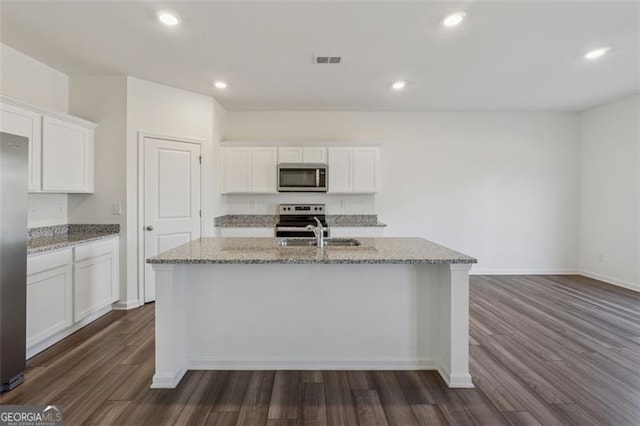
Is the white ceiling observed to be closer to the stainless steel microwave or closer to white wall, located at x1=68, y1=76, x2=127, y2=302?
white wall, located at x1=68, y1=76, x2=127, y2=302

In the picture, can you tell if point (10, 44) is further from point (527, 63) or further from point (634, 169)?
point (634, 169)

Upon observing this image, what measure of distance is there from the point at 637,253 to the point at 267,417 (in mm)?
5457

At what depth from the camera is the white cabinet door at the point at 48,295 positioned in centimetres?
246

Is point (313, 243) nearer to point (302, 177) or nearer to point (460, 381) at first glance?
point (460, 381)

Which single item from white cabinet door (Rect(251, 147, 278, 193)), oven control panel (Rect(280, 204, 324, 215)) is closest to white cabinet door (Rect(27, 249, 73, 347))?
white cabinet door (Rect(251, 147, 278, 193))

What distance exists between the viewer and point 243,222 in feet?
15.9

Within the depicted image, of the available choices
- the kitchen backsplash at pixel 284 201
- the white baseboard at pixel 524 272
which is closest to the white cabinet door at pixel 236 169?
the kitchen backsplash at pixel 284 201

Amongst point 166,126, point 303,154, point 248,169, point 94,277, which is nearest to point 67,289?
point 94,277

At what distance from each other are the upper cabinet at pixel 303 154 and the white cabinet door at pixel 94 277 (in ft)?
8.07

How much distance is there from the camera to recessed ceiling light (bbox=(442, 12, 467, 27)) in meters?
2.41

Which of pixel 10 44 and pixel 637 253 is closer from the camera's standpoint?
pixel 10 44

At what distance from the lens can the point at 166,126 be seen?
3.89 meters

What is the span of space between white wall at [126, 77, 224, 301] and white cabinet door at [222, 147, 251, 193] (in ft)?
0.58

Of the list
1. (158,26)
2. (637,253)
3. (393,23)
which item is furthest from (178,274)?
(637,253)
